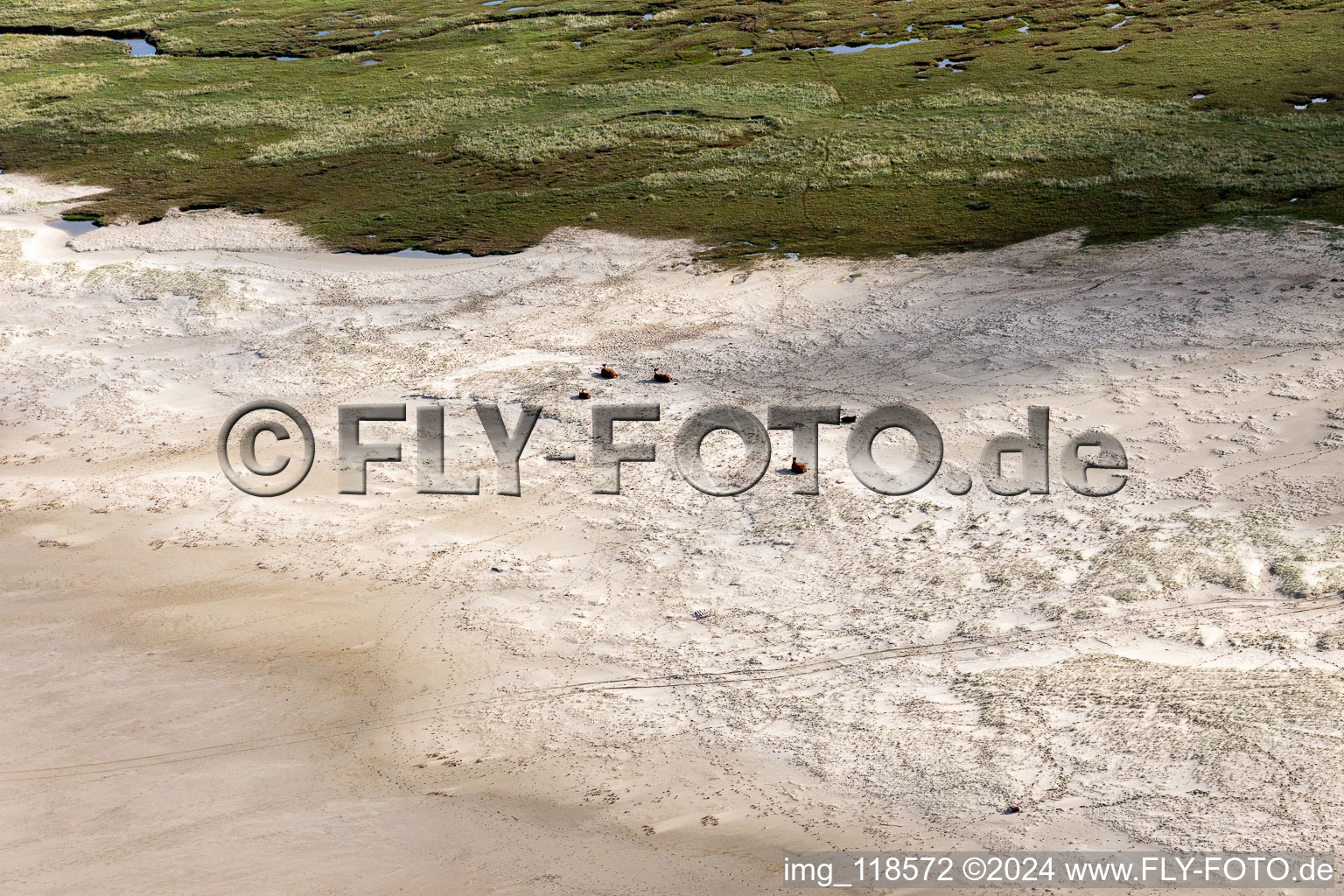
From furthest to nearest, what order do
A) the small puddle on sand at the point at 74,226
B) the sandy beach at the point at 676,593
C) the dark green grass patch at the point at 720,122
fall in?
the small puddle on sand at the point at 74,226 → the dark green grass patch at the point at 720,122 → the sandy beach at the point at 676,593

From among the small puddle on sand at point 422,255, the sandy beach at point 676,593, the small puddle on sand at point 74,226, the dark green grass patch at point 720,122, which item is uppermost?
the dark green grass patch at point 720,122

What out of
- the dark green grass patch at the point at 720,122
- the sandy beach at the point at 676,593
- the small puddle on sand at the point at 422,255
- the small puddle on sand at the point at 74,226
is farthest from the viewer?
the small puddle on sand at the point at 74,226

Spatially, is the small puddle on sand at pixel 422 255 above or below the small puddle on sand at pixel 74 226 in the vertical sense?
below

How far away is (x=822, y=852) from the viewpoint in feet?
29.4

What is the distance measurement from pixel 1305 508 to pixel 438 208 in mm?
18492

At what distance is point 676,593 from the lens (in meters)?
12.7

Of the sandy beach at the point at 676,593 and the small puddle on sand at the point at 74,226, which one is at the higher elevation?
the small puddle on sand at the point at 74,226

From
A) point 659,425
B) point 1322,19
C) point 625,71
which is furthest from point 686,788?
point 1322,19

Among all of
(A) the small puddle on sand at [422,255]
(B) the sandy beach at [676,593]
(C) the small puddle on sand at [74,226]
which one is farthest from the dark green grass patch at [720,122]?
(B) the sandy beach at [676,593]

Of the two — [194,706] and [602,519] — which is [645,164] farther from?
[194,706]

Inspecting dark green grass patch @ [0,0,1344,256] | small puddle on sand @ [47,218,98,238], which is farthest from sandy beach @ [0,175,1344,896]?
small puddle on sand @ [47,218,98,238]

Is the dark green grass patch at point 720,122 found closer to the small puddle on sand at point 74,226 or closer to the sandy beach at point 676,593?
the small puddle on sand at point 74,226

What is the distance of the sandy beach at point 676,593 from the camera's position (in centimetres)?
941

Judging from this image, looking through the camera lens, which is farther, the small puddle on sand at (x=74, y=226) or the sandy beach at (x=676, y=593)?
the small puddle on sand at (x=74, y=226)
